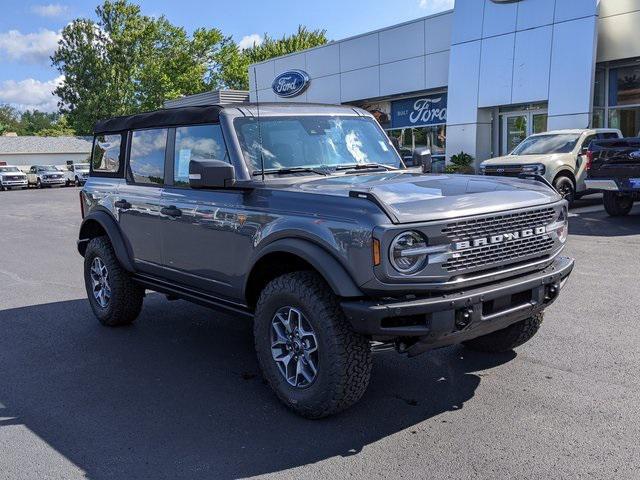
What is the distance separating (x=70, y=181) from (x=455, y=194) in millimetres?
44732

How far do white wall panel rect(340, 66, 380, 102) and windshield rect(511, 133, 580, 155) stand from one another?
12.4m

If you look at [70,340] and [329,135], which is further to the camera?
[70,340]

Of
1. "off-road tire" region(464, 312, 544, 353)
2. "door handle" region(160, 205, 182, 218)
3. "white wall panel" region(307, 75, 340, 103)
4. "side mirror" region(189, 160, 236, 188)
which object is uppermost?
"white wall panel" region(307, 75, 340, 103)

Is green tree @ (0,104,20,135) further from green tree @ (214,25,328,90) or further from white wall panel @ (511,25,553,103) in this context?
white wall panel @ (511,25,553,103)

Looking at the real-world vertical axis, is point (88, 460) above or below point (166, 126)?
below

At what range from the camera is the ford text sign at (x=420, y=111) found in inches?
997

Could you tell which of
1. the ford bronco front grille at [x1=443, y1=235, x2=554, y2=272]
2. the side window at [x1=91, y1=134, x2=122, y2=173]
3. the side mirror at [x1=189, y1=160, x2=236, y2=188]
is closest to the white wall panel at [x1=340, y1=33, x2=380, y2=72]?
the side window at [x1=91, y1=134, x2=122, y2=173]

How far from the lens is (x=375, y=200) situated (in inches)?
138

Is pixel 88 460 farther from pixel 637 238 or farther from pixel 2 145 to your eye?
pixel 2 145

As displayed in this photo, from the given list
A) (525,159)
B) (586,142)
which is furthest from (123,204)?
(586,142)

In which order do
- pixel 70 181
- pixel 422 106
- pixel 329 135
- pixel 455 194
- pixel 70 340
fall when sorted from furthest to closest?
1. pixel 70 181
2. pixel 422 106
3. pixel 70 340
4. pixel 329 135
5. pixel 455 194

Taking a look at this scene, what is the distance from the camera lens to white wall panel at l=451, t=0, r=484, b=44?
2159cm

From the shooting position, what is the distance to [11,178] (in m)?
40.4

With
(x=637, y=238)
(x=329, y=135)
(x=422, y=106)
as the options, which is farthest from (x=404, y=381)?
(x=422, y=106)
